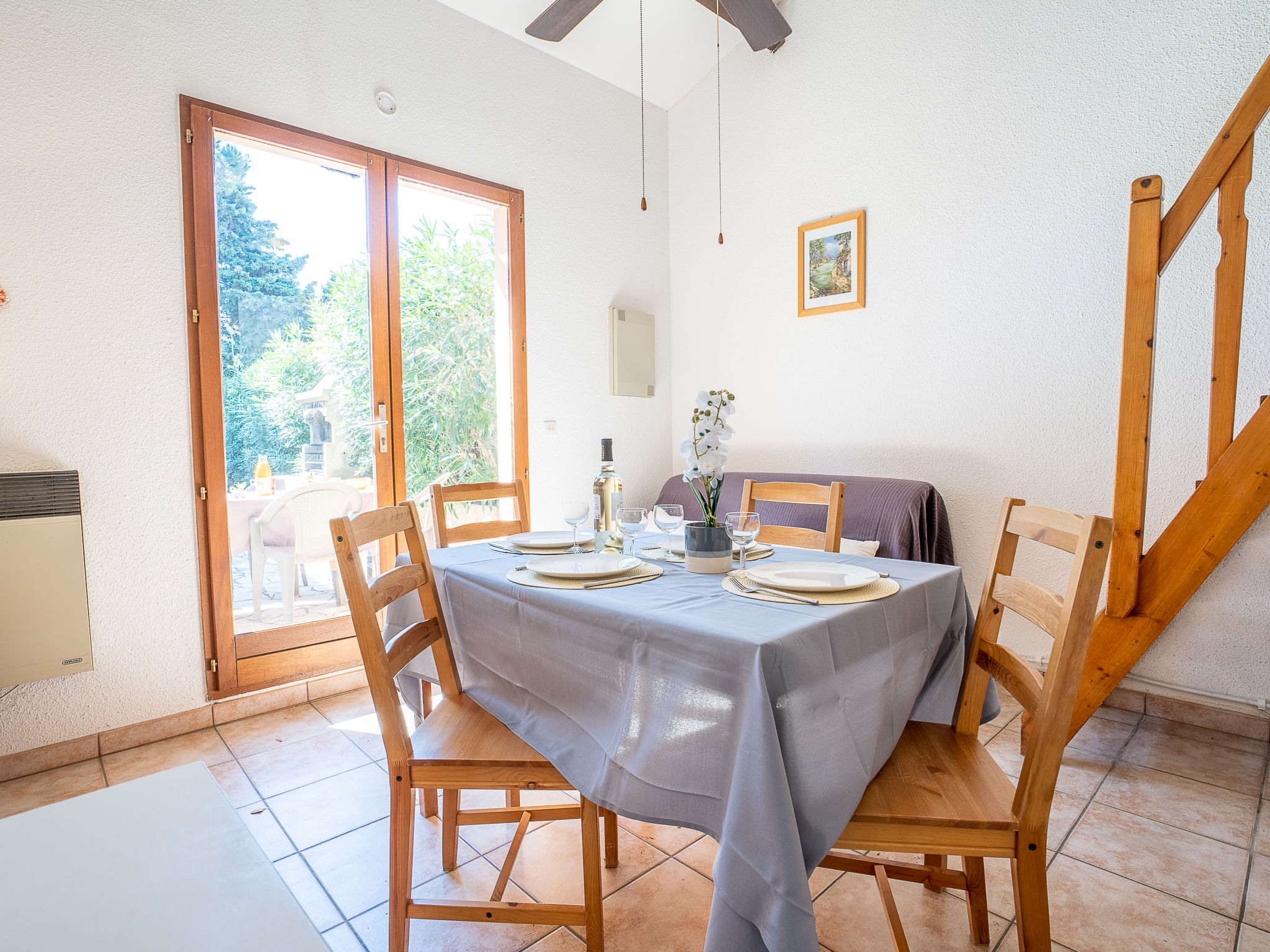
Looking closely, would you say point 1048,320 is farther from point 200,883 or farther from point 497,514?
point 200,883

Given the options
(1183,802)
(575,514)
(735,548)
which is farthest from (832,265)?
(1183,802)

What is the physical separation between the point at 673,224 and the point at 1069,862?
3634 millimetres

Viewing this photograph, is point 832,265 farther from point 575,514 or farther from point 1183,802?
point 1183,802

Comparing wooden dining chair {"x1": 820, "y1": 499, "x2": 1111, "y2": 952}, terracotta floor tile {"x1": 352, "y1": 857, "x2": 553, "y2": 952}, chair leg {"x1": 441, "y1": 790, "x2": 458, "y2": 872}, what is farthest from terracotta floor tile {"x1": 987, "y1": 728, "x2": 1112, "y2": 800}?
chair leg {"x1": 441, "y1": 790, "x2": 458, "y2": 872}

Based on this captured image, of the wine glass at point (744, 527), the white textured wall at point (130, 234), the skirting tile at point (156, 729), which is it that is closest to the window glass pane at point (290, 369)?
the white textured wall at point (130, 234)

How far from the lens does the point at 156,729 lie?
234 centimetres

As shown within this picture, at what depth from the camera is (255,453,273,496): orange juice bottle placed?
2594 millimetres

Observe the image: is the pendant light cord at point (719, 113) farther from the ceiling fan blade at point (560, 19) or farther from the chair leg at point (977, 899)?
the chair leg at point (977, 899)

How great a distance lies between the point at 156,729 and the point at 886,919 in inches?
96.5

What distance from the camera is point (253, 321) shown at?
259 centimetres

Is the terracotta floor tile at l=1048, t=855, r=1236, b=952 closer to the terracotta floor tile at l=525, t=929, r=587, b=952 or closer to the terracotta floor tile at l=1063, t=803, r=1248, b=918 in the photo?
the terracotta floor tile at l=1063, t=803, r=1248, b=918

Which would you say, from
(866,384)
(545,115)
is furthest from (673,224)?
(866,384)

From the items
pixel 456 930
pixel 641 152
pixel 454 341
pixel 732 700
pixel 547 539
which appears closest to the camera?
pixel 732 700

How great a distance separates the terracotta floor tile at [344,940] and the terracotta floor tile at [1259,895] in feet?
6.33
